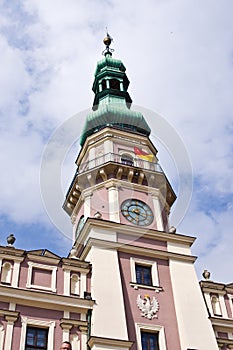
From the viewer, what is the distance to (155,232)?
27859 millimetres

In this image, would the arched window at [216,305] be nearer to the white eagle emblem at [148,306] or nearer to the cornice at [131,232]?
the cornice at [131,232]

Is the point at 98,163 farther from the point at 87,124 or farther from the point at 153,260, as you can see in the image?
the point at 153,260

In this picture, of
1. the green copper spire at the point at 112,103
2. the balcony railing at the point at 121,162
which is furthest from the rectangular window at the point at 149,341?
the green copper spire at the point at 112,103

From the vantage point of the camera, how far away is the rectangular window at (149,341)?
76.2 ft

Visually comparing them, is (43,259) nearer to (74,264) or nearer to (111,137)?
(74,264)

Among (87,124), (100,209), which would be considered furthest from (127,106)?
(100,209)

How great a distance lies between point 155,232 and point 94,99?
1686cm

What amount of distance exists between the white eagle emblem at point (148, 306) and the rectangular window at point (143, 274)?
3.24 feet

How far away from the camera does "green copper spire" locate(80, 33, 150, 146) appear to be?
120 ft

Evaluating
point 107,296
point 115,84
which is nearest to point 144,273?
point 107,296

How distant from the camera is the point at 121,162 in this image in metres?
32.5

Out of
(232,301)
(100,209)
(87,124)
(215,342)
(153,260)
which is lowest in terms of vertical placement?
(215,342)

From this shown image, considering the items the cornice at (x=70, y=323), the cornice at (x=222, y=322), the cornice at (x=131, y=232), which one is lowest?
the cornice at (x=70, y=323)

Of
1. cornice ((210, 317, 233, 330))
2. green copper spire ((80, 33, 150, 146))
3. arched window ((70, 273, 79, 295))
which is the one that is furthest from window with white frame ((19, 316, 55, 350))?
green copper spire ((80, 33, 150, 146))
